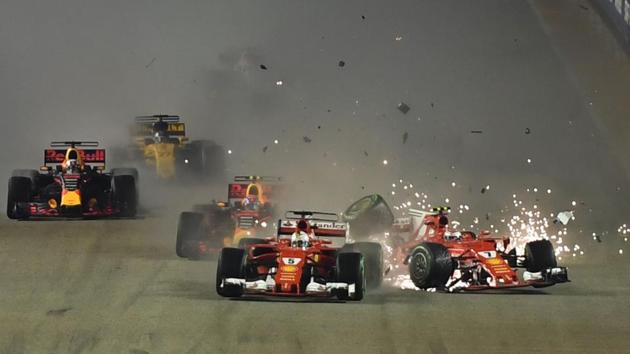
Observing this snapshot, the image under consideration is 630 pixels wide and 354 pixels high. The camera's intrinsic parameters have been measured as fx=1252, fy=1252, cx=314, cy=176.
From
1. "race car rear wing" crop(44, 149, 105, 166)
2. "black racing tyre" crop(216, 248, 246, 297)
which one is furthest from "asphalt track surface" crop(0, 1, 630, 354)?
"race car rear wing" crop(44, 149, 105, 166)

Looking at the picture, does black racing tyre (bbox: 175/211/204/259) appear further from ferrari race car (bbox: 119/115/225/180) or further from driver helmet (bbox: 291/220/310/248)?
ferrari race car (bbox: 119/115/225/180)

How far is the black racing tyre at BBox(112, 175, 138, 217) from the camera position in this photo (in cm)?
3322

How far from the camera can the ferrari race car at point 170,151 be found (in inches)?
1729

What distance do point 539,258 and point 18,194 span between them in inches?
602

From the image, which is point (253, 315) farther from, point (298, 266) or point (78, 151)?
point (78, 151)

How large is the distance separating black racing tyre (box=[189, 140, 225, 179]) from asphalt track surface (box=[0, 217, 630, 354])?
59.7ft

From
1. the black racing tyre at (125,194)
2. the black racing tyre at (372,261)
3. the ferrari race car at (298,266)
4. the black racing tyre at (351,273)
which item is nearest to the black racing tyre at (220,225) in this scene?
the ferrari race car at (298,266)

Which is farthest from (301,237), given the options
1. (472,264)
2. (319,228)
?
(472,264)

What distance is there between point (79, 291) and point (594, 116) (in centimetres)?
2472

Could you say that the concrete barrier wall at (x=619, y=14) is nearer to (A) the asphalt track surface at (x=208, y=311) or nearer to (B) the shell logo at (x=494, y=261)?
(A) the asphalt track surface at (x=208, y=311)

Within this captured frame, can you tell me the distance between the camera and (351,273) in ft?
67.5

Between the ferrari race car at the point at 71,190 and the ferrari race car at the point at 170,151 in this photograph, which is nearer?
the ferrari race car at the point at 71,190

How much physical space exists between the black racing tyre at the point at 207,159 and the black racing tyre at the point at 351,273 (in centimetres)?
2392

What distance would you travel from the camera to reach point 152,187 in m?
43.1
